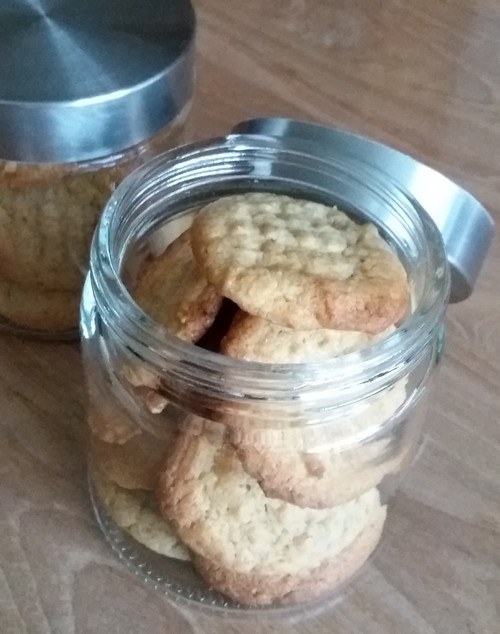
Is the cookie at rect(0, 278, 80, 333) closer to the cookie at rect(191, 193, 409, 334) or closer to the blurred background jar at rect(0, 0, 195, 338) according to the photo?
the blurred background jar at rect(0, 0, 195, 338)

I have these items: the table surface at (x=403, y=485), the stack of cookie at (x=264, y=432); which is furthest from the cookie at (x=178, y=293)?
the table surface at (x=403, y=485)

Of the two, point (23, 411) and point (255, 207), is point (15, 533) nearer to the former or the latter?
point (23, 411)

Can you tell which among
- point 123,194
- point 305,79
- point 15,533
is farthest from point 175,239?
point 305,79

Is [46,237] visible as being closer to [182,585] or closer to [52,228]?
[52,228]

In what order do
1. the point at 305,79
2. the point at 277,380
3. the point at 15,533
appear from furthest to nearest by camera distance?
the point at 305,79 < the point at 15,533 < the point at 277,380

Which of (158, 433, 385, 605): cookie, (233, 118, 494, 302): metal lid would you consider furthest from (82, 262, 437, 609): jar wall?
(233, 118, 494, 302): metal lid

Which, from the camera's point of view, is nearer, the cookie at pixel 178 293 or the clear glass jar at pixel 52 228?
the cookie at pixel 178 293

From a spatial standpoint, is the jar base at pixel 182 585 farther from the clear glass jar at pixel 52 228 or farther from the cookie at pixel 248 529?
the clear glass jar at pixel 52 228
